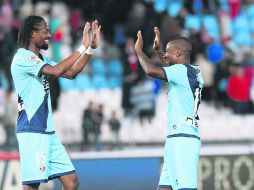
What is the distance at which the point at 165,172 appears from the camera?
8.58 metres

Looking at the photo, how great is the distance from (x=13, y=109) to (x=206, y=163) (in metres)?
4.66

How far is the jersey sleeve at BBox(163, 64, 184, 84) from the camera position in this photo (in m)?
8.29

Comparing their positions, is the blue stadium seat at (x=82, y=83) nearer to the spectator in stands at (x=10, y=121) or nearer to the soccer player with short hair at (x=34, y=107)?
the spectator in stands at (x=10, y=121)

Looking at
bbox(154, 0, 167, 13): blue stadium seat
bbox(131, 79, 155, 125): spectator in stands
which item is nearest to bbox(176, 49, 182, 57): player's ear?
bbox(131, 79, 155, 125): spectator in stands

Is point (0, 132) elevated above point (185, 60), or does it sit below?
below

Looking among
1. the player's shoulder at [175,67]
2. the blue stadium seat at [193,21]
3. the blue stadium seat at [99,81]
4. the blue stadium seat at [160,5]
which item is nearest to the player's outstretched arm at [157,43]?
the player's shoulder at [175,67]

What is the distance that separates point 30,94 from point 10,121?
267 inches

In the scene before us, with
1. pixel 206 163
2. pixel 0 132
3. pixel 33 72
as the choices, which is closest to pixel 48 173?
pixel 33 72

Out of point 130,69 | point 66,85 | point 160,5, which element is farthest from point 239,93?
point 160,5

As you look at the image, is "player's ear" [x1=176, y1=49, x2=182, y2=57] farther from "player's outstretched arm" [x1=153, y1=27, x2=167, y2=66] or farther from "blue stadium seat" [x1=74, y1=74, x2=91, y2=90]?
"blue stadium seat" [x1=74, y1=74, x2=91, y2=90]

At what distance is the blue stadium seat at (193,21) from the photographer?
747 inches

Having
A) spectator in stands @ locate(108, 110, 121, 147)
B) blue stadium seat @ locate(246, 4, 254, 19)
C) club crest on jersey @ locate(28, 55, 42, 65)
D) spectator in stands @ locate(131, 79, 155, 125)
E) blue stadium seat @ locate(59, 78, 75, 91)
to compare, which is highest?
blue stadium seat @ locate(246, 4, 254, 19)

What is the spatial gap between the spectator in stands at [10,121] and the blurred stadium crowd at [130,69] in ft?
0.06

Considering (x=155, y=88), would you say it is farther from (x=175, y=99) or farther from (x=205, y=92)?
(x=175, y=99)
